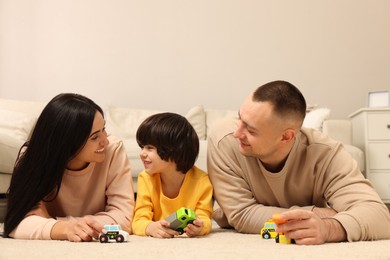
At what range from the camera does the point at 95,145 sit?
5.24 feet

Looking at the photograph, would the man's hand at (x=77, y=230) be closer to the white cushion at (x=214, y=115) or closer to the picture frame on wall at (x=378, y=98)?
the white cushion at (x=214, y=115)

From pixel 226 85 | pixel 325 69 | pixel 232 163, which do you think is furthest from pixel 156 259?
pixel 325 69

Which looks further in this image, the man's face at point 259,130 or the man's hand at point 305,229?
the man's face at point 259,130

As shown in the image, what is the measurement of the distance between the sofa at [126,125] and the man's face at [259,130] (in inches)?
49.6

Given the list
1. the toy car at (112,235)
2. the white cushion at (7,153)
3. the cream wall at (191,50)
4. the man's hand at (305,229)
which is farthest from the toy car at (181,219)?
the cream wall at (191,50)

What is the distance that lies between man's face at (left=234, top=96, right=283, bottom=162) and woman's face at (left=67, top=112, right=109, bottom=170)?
44 cm

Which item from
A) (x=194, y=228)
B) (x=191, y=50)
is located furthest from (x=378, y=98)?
(x=194, y=228)

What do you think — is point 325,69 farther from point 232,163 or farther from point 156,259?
point 156,259

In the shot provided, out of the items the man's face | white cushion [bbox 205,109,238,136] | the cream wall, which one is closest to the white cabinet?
the cream wall

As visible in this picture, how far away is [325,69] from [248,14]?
2.55 ft

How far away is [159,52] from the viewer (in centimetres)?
404

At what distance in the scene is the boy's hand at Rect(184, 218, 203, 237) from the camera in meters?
1.50

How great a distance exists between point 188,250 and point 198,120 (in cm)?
248

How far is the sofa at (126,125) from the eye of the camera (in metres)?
2.36
